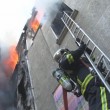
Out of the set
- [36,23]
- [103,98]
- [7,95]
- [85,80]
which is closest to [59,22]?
[36,23]

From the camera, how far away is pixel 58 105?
8.28m

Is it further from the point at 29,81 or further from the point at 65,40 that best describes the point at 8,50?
the point at 65,40

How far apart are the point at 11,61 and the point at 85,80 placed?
18559 millimetres

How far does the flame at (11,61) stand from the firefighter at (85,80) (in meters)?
17.0

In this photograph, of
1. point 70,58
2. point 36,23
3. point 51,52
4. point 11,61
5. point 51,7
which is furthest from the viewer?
point 11,61

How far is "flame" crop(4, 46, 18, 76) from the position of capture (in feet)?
75.9

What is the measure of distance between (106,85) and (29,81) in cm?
797

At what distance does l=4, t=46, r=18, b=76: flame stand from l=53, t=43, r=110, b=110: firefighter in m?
17.0

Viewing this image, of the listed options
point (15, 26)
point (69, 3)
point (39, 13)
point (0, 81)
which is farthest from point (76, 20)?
point (15, 26)

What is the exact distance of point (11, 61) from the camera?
921 inches

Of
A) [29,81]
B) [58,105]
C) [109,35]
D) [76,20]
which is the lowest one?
[29,81]

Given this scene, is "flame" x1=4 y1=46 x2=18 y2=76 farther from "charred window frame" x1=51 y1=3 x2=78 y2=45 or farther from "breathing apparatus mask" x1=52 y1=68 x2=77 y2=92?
"breathing apparatus mask" x1=52 y1=68 x2=77 y2=92

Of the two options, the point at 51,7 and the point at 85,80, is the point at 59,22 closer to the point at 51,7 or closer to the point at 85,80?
the point at 51,7

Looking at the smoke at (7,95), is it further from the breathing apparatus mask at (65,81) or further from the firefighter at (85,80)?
the firefighter at (85,80)
